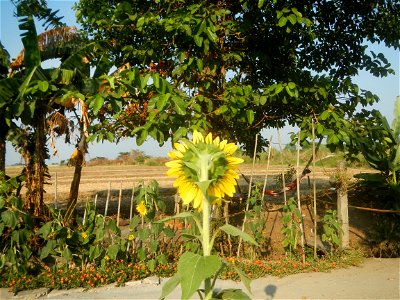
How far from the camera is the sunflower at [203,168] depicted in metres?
1.00

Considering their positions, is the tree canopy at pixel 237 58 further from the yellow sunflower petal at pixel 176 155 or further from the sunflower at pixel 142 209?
the yellow sunflower petal at pixel 176 155

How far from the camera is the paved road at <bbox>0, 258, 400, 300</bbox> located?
3.65 m

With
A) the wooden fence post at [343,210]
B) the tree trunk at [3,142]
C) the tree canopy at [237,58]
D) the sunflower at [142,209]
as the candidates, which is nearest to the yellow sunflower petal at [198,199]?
the tree canopy at [237,58]

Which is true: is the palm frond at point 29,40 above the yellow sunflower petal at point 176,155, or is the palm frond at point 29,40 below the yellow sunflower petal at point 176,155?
above

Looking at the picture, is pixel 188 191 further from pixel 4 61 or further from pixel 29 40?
pixel 4 61

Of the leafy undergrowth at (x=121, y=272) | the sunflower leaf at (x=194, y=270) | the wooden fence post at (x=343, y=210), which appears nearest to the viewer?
the sunflower leaf at (x=194, y=270)

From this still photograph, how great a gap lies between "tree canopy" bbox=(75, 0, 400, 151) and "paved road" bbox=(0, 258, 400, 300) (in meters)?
1.51

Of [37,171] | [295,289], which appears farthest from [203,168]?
[37,171]

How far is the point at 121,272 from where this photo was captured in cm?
417

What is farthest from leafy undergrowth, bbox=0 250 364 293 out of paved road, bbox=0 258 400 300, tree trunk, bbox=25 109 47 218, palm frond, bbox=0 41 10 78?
palm frond, bbox=0 41 10 78

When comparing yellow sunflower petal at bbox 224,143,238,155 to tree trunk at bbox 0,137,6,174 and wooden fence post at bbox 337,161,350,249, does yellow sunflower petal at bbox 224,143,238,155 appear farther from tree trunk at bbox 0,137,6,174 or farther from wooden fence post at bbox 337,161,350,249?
tree trunk at bbox 0,137,6,174

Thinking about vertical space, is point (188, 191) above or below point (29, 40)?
below

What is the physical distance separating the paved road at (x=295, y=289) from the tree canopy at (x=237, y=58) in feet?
4.94

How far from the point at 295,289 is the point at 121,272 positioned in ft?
5.99
